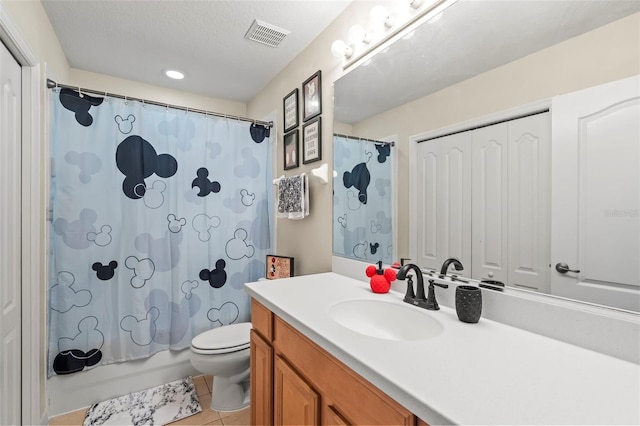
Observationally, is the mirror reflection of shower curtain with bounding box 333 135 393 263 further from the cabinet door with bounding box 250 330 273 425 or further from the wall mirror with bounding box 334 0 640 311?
the cabinet door with bounding box 250 330 273 425

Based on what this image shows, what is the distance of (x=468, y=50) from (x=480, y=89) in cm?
18

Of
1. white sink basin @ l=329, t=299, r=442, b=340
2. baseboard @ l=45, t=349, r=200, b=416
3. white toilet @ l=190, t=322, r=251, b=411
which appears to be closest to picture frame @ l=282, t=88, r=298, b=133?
white sink basin @ l=329, t=299, r=442, b=340

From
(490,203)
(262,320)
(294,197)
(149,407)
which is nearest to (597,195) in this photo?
(490,203)

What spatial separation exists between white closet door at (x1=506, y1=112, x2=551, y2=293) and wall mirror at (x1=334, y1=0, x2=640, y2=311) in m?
0.05

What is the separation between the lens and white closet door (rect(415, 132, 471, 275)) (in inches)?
43.1

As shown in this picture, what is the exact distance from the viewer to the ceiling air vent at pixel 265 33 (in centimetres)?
182

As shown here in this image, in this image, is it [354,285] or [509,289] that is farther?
[354,285]

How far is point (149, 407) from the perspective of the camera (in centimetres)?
185

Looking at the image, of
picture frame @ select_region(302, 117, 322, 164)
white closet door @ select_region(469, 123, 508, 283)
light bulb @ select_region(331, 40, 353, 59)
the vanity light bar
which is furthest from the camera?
picture frame @ select_region(302, 117, 322, 164)

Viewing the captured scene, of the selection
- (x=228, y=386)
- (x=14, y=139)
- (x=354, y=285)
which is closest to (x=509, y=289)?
(x=354, y=285)

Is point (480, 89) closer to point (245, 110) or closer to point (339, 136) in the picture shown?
point (339, 136)

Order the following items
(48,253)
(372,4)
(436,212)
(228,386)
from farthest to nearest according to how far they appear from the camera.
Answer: (228,386), (48,253), (372,4), (436,212)

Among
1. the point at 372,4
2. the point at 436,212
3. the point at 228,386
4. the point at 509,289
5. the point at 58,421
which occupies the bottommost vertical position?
the point at 58,421

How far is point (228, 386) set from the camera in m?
1.85
